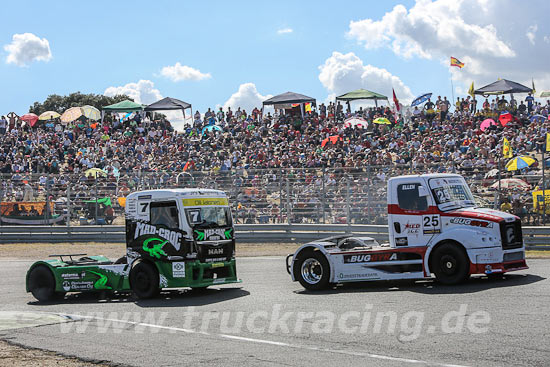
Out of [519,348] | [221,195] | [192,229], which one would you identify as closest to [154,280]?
[192,229]

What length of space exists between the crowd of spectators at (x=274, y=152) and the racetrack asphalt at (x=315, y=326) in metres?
10.3

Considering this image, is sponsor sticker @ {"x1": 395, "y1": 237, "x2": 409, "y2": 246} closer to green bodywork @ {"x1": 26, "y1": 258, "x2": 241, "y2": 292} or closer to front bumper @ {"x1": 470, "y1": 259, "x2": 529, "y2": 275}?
front bumper @ {"x1": 470, "y1": 259, "x2": 529, "y2": 275}

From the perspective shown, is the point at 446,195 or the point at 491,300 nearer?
the point at 491,300

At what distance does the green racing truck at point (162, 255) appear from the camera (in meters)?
14.7

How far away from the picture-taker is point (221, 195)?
15633 mm

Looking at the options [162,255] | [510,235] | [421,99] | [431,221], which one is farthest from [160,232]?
[421,99]

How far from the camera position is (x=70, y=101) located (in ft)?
317

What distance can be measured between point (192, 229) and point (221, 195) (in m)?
1.22

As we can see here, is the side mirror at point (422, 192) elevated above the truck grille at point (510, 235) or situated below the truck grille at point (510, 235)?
above

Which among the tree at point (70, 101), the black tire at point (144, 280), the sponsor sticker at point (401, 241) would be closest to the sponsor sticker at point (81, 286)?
the black tire at point (144, 280)

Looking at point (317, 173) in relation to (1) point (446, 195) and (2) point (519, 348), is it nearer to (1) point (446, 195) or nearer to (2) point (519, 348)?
(1) point (446, 195)

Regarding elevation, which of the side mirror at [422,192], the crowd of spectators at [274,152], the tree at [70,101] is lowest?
the side mirror at [422,192]

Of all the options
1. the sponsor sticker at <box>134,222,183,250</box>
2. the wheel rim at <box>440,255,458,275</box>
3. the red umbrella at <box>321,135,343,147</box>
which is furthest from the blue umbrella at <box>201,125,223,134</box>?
the wheel rim at <box>440,255,458,275</box>

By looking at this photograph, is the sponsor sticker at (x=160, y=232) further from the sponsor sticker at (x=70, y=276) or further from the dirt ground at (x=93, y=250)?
the dirt ground at (x=93, y=250)
